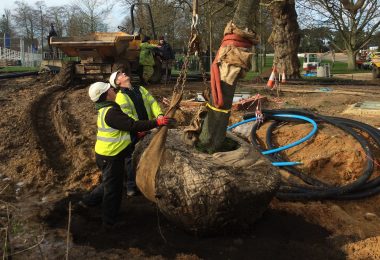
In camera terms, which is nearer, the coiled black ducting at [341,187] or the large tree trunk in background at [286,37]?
the coiled black ducting at [341,187]

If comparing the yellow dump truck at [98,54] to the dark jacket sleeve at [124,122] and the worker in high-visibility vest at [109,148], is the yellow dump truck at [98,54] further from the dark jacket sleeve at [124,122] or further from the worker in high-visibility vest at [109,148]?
the dark jacket sleeve at [124,122]

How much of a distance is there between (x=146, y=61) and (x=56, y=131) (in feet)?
18.5

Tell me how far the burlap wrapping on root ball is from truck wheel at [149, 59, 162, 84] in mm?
10061

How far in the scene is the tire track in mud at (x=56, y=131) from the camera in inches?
274

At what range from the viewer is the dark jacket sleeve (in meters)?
4.68

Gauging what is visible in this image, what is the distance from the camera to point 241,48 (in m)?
4.32

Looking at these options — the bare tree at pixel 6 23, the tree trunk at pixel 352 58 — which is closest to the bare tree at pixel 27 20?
the bare tree at pixel 6 23

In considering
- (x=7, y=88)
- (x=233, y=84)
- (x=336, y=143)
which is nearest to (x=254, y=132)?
(x=336, y=143)

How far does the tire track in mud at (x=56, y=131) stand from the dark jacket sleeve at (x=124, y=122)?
205cm

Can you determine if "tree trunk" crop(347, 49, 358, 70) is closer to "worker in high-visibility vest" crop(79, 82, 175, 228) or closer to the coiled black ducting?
the coiled black ducting

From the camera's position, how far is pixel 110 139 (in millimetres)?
4910

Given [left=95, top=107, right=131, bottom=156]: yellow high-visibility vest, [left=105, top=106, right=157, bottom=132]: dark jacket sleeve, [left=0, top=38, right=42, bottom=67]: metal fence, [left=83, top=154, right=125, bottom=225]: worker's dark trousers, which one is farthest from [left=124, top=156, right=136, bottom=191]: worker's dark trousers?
[left=0, top=38, right=42, bottom=67]: metal fence

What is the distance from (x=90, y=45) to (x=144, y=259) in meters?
9.40

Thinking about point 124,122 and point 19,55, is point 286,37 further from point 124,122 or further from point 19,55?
point 19,55
